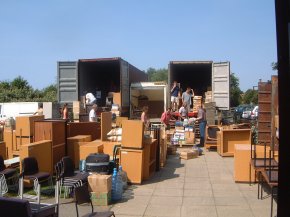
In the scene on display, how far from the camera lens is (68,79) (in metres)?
17.5

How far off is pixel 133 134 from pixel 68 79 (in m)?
9.17

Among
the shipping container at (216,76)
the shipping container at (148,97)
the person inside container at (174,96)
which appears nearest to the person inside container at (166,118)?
the person inside container at (174,96)

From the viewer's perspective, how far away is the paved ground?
6.96 meters

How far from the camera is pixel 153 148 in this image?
35.3ft

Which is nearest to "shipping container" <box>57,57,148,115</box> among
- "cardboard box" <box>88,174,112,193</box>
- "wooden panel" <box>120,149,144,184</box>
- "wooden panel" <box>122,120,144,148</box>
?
"wooden panel" <box>122,120,144,148</box>

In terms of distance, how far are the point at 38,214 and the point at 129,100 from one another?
15999 mm

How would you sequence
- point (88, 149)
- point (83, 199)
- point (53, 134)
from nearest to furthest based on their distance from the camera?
point (83, 199) → point (88, 149) → point (53, 134)

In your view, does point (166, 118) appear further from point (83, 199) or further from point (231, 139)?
point (83, 199)

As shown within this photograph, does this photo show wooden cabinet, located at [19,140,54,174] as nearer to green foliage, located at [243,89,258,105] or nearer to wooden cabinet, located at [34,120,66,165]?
wooden cabinet, located at [34,120,66,165]

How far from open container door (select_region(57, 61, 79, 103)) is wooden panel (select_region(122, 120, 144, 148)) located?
8900 mm

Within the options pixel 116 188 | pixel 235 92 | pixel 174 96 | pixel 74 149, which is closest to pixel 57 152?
pixel 74 149

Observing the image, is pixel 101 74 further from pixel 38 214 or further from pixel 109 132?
pixel 38 214

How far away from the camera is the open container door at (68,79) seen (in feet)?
Result: 57.2

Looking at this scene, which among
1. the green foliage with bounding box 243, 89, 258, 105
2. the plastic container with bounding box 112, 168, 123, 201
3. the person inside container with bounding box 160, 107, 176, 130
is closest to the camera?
the plastic container with bounding box 112, 168, 123, 201
